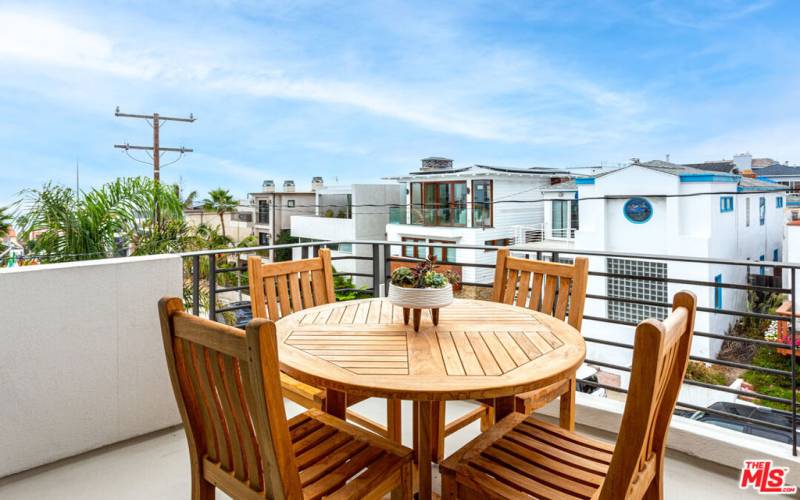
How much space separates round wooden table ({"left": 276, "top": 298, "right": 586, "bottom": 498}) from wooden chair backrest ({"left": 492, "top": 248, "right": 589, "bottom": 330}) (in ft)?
0.83

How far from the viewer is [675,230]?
33.1 ft

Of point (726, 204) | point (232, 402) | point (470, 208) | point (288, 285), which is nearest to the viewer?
point (232, 402)

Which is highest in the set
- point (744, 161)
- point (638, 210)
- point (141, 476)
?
point (744, 161)

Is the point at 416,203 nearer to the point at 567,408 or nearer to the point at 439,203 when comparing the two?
the point at 439,203

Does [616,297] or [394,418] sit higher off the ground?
[616,297]

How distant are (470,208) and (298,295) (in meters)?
11.1

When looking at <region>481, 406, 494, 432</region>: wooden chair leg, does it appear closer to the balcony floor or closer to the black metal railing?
the balcony floor

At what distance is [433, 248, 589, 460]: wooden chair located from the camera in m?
1.96

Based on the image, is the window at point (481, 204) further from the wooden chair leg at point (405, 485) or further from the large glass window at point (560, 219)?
the wooden chair leg at point (405, 485)

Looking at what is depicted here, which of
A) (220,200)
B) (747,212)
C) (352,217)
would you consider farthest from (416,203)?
(747,212)

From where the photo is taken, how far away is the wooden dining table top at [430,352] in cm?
128

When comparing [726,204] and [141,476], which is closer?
[141,476]

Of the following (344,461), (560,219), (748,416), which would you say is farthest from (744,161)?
(344,461)

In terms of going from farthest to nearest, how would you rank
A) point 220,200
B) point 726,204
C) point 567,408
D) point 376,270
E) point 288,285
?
point 220,200, point 726,204, point 376,270, point 288,285, point 567,408
